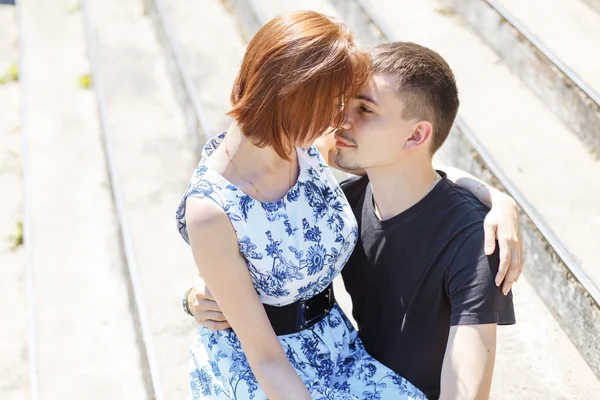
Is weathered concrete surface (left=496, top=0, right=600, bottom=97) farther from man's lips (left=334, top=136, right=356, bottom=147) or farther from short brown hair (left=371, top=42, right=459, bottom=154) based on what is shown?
man's lips (left=334, top=136, right=356, bottom=147)

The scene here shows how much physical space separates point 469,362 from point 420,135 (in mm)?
578

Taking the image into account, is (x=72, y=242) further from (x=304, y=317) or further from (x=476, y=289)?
(x=476, y=289)

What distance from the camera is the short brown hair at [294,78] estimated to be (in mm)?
1646

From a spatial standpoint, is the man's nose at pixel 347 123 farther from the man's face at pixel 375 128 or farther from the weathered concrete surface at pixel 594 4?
the weathered concrete surface at pixel 594 4

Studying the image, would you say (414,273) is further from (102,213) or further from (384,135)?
(102,213)

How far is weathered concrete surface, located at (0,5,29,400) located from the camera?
10.7ft

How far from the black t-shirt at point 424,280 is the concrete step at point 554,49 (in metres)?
1.28

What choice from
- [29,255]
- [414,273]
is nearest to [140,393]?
[29,255]

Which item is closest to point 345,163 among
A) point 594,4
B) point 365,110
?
point 365,110

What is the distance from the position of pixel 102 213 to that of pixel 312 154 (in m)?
2.02

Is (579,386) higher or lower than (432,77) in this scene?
lower

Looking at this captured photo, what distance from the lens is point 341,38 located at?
1701mm

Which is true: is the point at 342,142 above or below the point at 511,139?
above

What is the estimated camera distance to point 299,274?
1.91 metres
